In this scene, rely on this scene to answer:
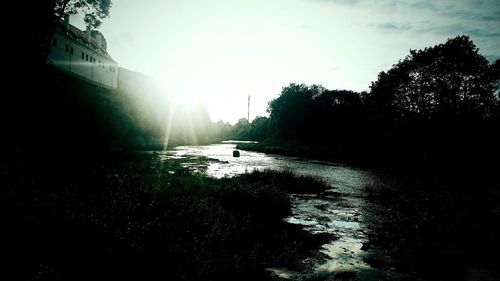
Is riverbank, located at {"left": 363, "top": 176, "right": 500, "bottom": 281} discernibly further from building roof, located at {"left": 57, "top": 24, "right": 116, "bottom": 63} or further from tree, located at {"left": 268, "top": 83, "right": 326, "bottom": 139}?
tree, located at {"left": 268, "top": 83, "right": 326, "bottom": 139}

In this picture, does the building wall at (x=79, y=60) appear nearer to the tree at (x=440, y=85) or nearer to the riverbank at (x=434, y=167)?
the riverbank at (x=434, y=167)

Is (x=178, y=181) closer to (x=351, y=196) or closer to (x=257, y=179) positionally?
(x=257, y=179)

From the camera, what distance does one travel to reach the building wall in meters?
45.7

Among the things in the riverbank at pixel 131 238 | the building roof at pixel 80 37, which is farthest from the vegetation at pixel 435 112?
the building roof at pixel 80 37

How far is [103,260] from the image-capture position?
526 cm

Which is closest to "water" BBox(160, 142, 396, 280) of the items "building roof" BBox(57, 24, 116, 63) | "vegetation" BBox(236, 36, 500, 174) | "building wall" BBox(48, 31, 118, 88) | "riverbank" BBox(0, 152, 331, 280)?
"riverbank" BBox(0, 152, 331, 280)

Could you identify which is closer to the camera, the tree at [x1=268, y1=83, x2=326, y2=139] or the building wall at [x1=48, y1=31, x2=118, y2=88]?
the building wall at [x1=48, y1=31, x2=118, y2=88]

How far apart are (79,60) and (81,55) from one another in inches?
54.3

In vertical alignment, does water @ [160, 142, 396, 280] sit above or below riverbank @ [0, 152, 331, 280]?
below

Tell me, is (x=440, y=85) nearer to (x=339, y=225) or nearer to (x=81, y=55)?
(x=339, y=225)

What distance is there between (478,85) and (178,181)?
40.8 metres

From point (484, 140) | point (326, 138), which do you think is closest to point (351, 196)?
Result: point (484, 140)

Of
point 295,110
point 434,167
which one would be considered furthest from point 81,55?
point 434,167

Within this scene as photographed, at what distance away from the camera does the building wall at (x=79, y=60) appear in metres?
45.7
